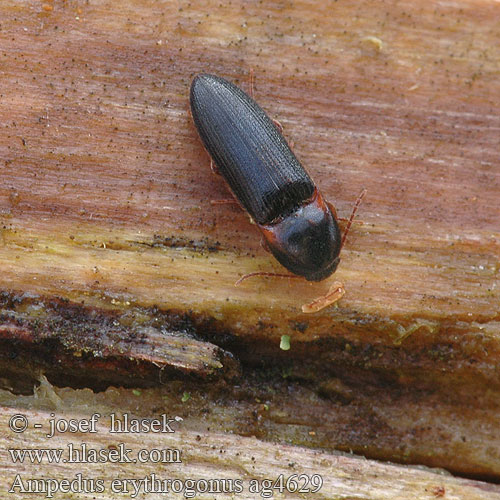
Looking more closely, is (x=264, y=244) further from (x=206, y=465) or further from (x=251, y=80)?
(x=206, y=465)

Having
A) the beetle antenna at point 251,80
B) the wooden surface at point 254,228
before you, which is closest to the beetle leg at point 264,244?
the wooden surface at point 254,228

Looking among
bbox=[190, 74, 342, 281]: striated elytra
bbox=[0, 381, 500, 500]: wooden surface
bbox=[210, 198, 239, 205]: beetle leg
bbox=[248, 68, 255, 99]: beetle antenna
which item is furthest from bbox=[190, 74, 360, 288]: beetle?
bbox=[0, 381, 500, 500]: wooden surface

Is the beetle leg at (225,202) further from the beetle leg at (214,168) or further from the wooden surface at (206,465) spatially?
the wooden surface at (206,465)

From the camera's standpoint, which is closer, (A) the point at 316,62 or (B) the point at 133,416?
(B) the point at 133,416

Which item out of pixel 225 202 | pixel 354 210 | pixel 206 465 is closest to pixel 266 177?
pixel 225 202

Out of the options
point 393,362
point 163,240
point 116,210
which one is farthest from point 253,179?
point 393,362

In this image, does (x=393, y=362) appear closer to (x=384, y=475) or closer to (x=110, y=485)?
(x=384, y=475)
